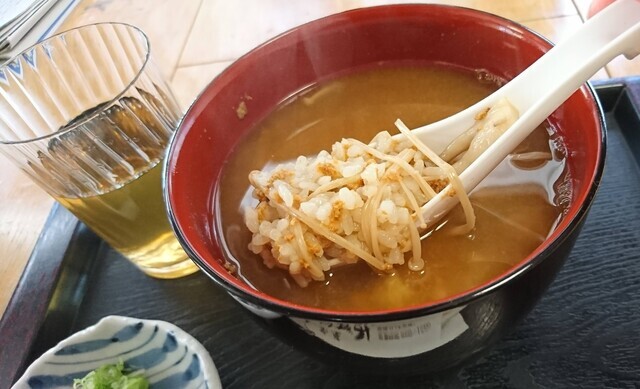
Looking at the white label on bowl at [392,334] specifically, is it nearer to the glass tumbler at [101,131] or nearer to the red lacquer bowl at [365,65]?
the red lacquer bowl at [365,65]

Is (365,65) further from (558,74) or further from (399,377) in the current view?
(399,377)

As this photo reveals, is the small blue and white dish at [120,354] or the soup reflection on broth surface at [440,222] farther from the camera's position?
the small blue and white dish at [120,354]

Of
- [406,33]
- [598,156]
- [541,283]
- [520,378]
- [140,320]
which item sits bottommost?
[520,378]

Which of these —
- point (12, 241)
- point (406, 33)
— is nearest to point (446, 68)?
point (406, 33)


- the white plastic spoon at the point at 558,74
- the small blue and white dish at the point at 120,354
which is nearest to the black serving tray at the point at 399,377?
the small blue and white dish at the point at 120,354

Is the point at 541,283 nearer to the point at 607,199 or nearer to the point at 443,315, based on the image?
the point at 443,315

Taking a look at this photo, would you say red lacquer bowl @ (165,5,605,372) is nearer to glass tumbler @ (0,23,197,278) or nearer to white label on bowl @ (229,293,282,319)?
white label on bowl @ (229,293,282,319)

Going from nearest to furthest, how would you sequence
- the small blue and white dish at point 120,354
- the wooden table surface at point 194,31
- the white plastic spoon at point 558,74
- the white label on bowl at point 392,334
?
the white label on bowl at point 392,334, the white plastic spoon at point 558,74, the small blue and white dish at point 120,354, the wooden table surface at point 194,31
